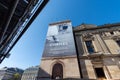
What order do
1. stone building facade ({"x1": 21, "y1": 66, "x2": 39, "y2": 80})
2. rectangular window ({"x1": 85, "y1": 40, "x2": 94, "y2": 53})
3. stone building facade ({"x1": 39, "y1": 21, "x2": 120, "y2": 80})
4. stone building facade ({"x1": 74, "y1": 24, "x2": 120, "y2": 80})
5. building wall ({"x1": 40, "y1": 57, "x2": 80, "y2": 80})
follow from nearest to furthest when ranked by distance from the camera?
building wall ({"x1": 40, "y1": 57, "x2": 80, "y2": 80})
stone building facade ({"x1": 39, "y1": 21, "x2": 120, "y2": 80})
stone building facade ({"x1": 74, "y1": 24, "x2": 120, "y2": 80})
rectangular window ({"x1": 85, "y1": 40, "x2": 94, "y2": 53})
stone building facade ({"x1": 21, "y1": 66, "x2": 39, "y2": 80})

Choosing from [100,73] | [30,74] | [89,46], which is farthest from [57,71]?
[30,74]

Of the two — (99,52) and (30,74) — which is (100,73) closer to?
(99,52)

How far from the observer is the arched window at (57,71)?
11.2 metres

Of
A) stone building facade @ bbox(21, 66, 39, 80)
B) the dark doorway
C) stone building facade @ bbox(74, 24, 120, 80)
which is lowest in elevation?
the dark doorway

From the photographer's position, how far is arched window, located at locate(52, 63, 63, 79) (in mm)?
11202

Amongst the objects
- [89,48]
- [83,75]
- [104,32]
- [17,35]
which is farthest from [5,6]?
[104,32]

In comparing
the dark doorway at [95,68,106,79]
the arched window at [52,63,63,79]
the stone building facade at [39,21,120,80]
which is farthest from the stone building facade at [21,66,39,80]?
the dark doorway at [95,68,106,79]

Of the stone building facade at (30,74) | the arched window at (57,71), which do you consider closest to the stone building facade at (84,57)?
the arched window at (57,71)

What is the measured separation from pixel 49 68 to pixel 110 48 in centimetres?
1016

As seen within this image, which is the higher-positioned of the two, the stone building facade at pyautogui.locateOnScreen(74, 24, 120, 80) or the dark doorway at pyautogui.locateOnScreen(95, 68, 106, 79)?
the stone building facade at pyautogui.locateOnScreen(74, 24, 120, 80)

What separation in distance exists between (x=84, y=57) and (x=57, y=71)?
473 centimetres

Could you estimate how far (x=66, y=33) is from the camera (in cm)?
1594

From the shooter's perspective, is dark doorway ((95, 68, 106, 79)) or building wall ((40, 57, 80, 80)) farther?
dark doorway ((95, 68, 106, 79))

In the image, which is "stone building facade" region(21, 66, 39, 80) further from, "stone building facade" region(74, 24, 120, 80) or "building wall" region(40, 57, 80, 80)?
"stone building facade" region(74, 24, 120, 80)
